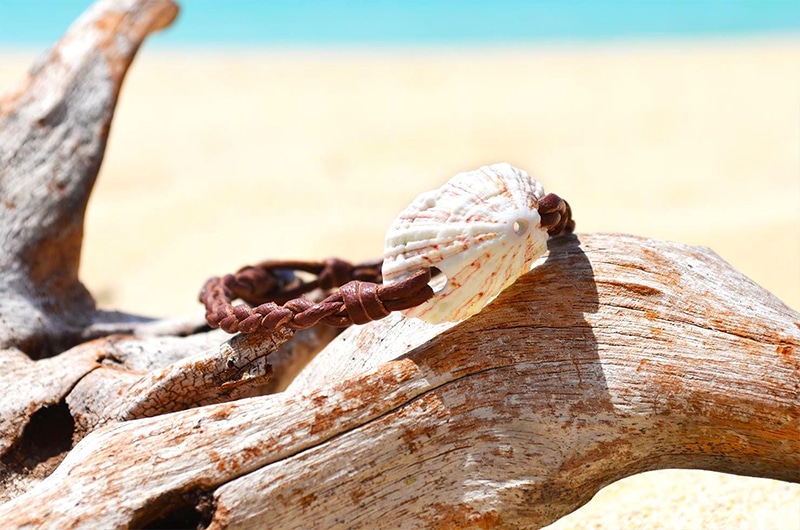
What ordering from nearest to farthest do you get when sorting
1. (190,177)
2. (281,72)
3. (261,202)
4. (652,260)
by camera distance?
(652,260), (261,202), (190,177), (281,72)

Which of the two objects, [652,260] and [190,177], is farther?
[190,177]

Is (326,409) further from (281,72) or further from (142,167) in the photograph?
(281,72)

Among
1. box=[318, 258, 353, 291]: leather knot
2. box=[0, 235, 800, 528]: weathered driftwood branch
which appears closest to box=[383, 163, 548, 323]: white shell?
box=[0, 235, 800, 528]: weathered driftwood branch

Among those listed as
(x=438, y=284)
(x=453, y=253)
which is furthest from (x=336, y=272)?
(x=453, y=253)

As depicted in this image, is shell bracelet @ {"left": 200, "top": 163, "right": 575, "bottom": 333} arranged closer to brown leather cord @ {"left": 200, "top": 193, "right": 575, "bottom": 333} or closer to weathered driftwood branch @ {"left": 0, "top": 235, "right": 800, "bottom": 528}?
brown leather cord @ {"left": 200, "top": 193, "right": 575, "bottom": 333}

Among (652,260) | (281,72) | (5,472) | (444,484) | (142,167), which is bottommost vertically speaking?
(5,472)

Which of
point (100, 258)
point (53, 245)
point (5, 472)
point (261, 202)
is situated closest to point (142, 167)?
point (261, 202)

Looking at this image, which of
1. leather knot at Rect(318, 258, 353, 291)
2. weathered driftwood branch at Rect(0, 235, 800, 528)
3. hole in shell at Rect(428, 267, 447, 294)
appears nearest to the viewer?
weathered driftwood branch at Rect(0, 235, 800, 528)
